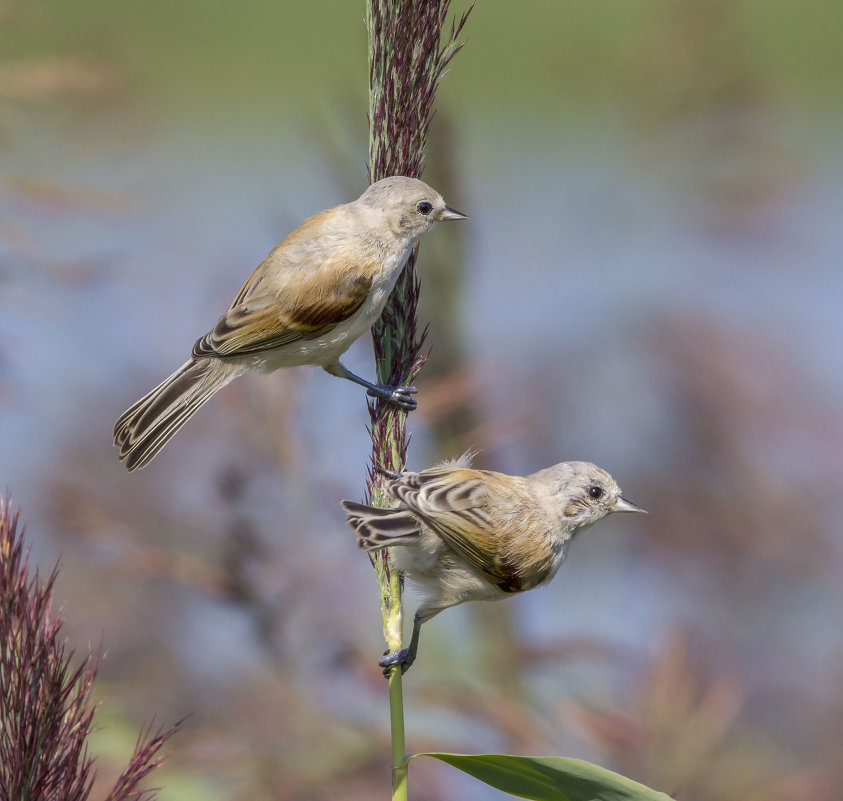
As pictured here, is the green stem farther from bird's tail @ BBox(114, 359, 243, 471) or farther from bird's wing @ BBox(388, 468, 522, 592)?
bird's tail @ BBox(114, 359, 243, 471)

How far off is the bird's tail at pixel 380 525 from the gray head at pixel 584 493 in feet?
0.88

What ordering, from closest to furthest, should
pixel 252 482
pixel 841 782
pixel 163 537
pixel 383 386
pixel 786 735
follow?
pixel 383 386
pixel 252 482
pixel 163 537
pixel 841 782
pixel 786 735

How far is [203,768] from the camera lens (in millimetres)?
1613

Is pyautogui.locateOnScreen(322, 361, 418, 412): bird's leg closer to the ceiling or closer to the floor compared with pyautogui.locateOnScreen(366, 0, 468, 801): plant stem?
closer to the floor

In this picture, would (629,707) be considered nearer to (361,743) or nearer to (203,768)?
(361,743)

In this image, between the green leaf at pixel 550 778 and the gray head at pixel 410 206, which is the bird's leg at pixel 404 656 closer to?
the green leaf at pixel 550 778

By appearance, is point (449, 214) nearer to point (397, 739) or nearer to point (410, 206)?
point (410, 206)

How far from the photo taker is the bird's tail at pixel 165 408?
1372mm

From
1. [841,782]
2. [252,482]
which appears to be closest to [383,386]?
Result: [252,482]

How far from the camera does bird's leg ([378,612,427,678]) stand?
925mm

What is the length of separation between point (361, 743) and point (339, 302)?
81 centimetres

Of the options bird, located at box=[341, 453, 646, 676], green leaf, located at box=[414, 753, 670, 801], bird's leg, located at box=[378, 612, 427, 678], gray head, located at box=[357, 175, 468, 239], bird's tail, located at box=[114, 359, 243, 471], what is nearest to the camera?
green leaf, located at box=[414, 753, 670, 801]

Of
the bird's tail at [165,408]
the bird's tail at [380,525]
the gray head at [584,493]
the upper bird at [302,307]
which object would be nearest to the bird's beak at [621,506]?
the gray head at [584,493]

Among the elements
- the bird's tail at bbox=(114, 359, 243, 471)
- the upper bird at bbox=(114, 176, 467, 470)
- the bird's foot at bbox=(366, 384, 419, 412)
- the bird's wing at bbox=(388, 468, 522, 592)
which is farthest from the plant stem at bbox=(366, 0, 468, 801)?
the bird's tail at bbox=(114, 359, 243, 471)
